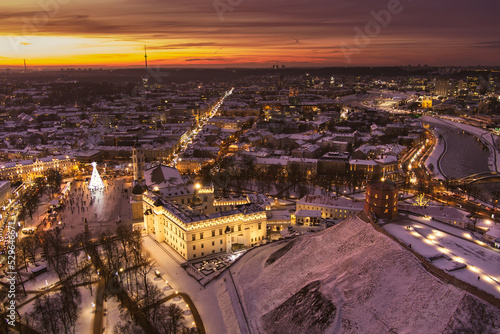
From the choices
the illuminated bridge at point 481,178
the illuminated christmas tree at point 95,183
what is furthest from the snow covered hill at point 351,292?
the illuminated bridge at point 481,178

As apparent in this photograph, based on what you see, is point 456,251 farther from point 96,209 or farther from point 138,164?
point 96,209

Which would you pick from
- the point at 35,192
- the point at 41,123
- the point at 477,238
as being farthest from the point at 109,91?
the point at 477,238

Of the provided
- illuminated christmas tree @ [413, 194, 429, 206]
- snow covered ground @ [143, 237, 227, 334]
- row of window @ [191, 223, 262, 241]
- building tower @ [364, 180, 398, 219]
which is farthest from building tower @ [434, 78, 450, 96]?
snow covered ground @ [143, 237, 227, 334]

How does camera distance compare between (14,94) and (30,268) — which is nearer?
(30,268)

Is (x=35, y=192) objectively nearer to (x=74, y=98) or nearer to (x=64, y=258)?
(x=64, y=258)

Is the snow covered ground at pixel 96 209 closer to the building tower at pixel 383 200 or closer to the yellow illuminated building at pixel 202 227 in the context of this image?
the yellow illuminated building at pixel 202 227

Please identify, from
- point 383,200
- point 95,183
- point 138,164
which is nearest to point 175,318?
point 383,200
